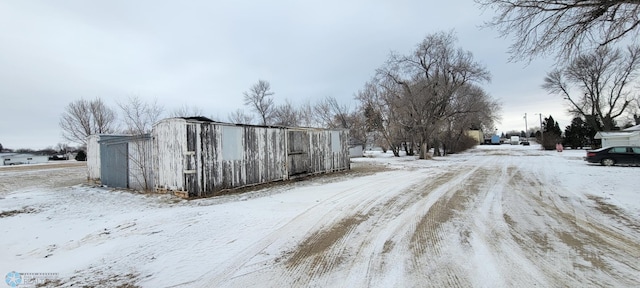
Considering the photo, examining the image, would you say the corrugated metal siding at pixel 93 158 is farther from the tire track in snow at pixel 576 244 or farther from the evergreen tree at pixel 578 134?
the evergreen tree at pixel 578 134

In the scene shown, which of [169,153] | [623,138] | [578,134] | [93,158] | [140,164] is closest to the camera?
[169,153]

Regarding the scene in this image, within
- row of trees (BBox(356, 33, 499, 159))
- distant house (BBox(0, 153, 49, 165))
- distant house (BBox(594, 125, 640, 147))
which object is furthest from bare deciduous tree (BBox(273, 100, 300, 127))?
distant house (BBox(0, 153, 49, 165))

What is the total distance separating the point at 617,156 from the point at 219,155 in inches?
797

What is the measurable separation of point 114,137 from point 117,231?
8268mm

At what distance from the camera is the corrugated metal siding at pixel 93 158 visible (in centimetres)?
1279

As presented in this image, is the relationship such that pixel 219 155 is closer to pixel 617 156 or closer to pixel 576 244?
pixel 576 244

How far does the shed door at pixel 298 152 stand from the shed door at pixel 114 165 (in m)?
6.27

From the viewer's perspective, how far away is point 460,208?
6.37m

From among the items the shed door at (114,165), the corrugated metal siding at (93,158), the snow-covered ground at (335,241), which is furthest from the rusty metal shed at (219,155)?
the corrugated metal siding at (93,158)

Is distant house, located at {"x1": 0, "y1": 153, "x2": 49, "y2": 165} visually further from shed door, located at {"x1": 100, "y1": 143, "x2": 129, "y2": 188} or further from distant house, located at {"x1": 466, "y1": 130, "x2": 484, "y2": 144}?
distant house, located at {"x1": 466, "y1": 130, "x2": 484, "y2": 144}

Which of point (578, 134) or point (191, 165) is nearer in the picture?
point (191, 165)

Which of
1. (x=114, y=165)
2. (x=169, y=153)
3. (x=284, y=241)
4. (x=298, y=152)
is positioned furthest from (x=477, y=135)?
(x=284, y=241)

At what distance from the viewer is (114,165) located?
1131 cm

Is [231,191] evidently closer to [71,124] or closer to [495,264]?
[495,264]
